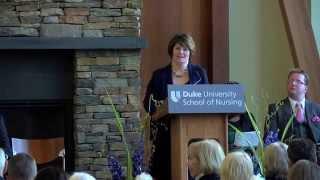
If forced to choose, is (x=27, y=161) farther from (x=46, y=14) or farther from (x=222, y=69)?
(x=222, y=69)

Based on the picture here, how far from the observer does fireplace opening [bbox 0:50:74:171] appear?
6031 millimetres

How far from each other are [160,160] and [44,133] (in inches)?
53.2

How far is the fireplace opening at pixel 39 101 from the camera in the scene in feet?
19.8

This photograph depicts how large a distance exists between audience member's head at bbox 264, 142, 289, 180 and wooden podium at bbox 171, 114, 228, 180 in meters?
0.44

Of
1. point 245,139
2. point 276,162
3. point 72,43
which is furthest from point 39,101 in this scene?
point 276,162

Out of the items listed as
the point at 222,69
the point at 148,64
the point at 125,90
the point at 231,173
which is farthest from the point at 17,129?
the point at 231,173

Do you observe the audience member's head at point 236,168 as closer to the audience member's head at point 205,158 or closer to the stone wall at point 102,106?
the audience member's head at point 205,158

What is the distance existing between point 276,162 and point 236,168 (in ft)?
1.60

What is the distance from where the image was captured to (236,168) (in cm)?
390

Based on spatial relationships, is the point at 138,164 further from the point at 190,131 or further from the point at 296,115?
the point at 296,115

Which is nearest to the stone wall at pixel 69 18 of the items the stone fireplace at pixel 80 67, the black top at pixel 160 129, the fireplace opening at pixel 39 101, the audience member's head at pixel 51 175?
the stone fireplace at pixel 80 67

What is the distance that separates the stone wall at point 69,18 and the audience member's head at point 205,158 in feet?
6.52

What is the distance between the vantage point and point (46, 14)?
5988mm

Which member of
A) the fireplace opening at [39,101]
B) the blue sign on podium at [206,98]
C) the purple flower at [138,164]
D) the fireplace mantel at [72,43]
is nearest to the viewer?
the blue sign on podium at [206,98]
